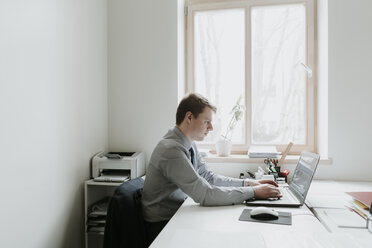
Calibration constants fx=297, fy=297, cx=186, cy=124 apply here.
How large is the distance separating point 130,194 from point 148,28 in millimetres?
1649

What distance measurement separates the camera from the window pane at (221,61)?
286 cm

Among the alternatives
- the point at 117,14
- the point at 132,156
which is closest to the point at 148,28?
the point at 117,14

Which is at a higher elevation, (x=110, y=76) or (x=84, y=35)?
(x=84, y=35)

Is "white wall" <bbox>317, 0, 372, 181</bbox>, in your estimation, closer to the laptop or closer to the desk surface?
the laptop

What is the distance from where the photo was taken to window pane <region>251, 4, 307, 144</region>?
2748 mm

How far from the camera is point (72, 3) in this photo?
7.25ft

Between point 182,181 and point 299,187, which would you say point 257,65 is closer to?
point 299,187

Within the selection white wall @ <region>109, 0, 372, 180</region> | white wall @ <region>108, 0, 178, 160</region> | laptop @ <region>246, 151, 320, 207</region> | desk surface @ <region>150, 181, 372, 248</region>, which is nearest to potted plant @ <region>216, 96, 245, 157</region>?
white wall @ <region>109, 0, 372, 180</region>

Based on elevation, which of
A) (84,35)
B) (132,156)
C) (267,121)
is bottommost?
(132,156)

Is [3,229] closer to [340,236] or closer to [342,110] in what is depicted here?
[340,236]

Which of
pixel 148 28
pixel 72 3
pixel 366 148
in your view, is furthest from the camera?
pixel 148 28

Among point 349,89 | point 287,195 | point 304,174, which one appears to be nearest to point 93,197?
point 287,195

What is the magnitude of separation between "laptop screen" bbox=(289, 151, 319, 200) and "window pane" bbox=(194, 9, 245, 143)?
1.01m

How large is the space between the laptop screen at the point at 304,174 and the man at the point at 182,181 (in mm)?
131
